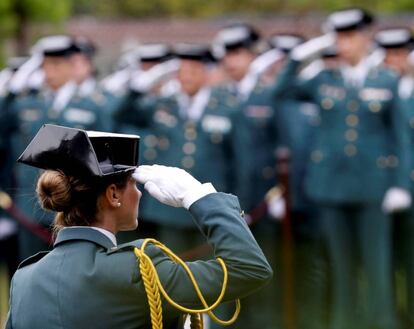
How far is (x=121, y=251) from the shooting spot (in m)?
3.00

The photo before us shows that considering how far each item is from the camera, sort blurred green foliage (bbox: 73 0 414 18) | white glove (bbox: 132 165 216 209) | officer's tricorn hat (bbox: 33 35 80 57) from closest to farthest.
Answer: white glove (bbox: 132 165 216 209) < officer's tricorn hat (bbox: 33 35 80 57) < blurred green foliage (bbox: 73 0 414 18)

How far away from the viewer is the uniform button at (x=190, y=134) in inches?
295

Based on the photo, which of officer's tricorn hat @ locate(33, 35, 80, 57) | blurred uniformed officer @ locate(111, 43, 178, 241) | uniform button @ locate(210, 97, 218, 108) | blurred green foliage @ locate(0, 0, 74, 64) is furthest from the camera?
blurred green foliage @ locate(0, 0, 74, 64)

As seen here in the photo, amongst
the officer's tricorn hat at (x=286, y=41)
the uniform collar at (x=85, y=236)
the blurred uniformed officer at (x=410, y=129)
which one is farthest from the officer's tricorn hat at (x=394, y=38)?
the uniform collar at (x=85, y=236)

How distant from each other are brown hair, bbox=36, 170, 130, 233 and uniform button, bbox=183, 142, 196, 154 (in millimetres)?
4377

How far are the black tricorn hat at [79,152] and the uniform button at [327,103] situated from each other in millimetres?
4615

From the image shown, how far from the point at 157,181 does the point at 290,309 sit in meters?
4.39

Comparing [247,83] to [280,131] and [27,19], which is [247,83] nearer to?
[280,131]

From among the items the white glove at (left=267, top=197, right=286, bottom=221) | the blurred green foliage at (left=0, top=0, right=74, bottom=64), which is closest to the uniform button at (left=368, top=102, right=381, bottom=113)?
the white glove at (left=267, top=197, right=286, bottom=221)

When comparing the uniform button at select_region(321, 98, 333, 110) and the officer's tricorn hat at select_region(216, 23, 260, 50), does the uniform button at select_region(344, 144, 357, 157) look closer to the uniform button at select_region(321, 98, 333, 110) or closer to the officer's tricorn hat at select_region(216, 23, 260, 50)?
the uniform button at select_region(321, 98, 333, 110)

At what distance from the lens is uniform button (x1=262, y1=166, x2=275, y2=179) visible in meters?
8.53

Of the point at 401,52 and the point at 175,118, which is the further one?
the point at 401,52

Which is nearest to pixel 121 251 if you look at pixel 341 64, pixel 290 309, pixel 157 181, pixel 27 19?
pixel 157 181

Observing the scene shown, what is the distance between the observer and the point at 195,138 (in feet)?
24.5
